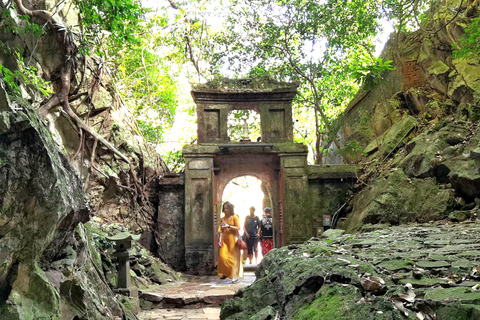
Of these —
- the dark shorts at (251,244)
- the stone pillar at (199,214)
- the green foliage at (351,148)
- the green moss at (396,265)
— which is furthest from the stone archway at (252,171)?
the green moss at (396,265)

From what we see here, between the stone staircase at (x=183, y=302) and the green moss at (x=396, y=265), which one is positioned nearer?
the green moss at (x=396, y=265)

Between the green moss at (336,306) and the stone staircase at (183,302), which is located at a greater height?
the green moss at (336,306)

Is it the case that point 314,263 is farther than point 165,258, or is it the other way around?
point 165,258

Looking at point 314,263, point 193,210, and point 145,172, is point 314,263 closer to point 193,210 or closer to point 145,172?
point 193,210

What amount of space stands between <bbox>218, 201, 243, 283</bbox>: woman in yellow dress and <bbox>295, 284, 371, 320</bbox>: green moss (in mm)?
6115

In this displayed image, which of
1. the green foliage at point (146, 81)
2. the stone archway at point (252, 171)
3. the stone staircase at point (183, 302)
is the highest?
the green foliage at point (146, 81)

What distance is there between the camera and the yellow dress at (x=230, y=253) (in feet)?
29.8

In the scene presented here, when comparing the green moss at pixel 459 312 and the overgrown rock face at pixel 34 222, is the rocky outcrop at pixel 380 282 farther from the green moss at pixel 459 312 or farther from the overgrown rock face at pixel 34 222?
the overgrown rock face at pixel 34 222

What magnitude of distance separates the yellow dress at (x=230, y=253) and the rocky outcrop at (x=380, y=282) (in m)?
4.44

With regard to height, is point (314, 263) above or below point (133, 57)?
below

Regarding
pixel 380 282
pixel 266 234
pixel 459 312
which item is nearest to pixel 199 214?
pixel 266 234

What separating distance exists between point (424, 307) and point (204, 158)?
9.17m

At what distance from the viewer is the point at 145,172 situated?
11234 millimetres

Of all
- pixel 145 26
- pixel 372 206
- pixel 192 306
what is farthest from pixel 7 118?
pixel 145 26
